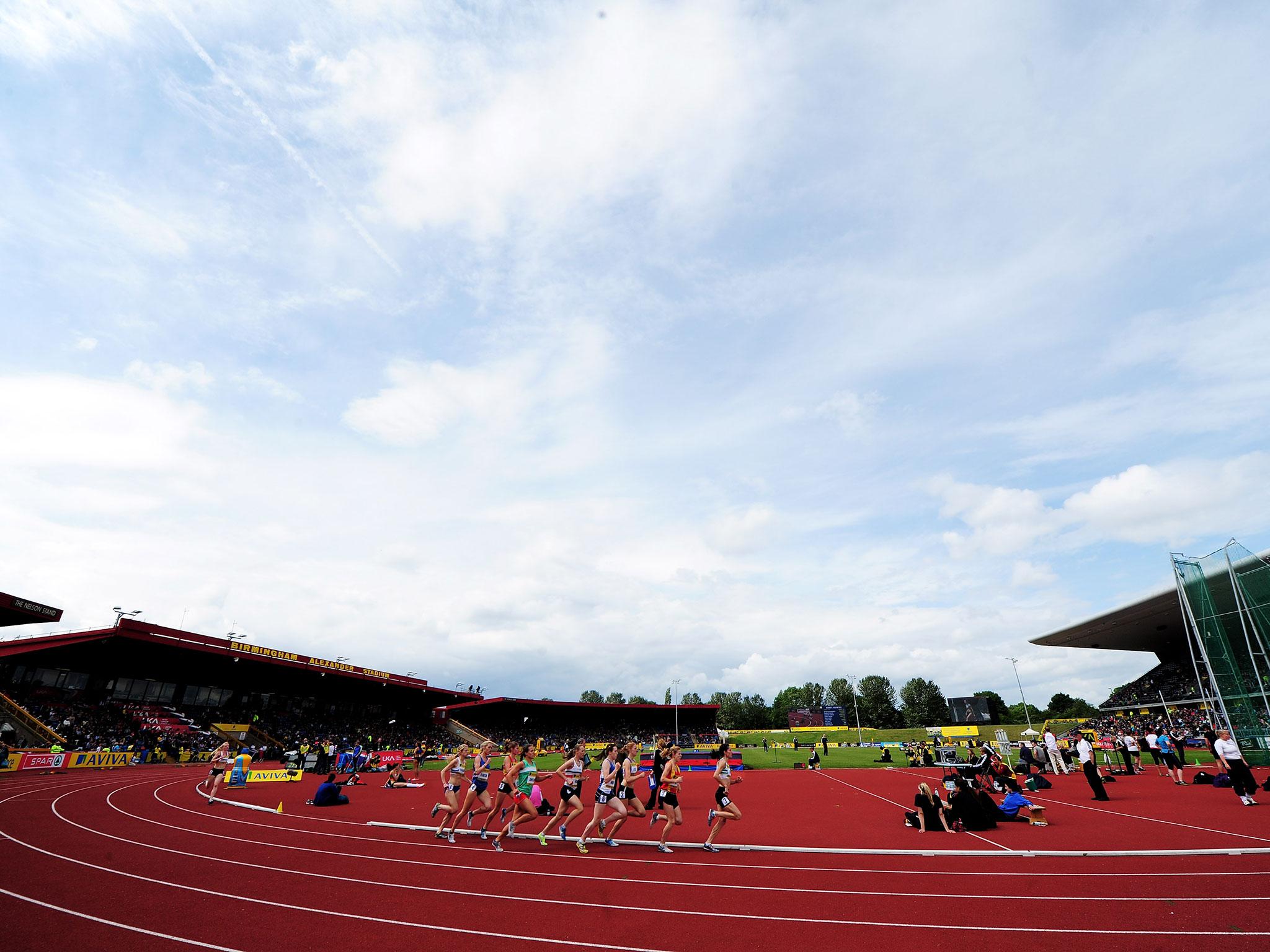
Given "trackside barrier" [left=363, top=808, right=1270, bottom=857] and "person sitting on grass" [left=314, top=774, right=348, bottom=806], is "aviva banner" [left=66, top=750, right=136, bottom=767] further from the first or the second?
"trackside barrier" [left=363, top=808, right=1270, bottom=857]

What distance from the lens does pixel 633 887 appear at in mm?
8828

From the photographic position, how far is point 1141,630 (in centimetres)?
5956

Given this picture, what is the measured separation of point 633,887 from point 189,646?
4631cm

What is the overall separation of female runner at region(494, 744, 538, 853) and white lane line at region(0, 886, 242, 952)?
531 cm

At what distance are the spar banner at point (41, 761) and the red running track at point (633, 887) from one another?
21.7 metres

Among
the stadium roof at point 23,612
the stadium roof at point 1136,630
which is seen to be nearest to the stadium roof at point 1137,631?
the stadium roof at point 1136,630

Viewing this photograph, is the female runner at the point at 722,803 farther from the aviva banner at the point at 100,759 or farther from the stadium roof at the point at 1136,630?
the stadium roof at the point at 1136,630

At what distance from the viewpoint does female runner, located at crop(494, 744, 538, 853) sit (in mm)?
11602

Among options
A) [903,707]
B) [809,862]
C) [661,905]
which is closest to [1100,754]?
[809,862]

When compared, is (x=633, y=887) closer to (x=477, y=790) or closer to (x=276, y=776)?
(x=477, y=790)

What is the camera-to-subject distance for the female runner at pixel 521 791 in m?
11.6

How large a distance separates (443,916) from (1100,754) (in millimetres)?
36414

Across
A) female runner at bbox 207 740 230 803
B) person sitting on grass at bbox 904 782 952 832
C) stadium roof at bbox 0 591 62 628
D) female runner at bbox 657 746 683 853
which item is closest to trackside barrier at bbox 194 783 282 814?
female runner at bbox 207 740 230 803

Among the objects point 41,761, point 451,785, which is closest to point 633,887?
point 451,785
